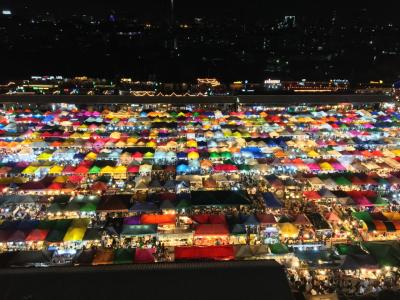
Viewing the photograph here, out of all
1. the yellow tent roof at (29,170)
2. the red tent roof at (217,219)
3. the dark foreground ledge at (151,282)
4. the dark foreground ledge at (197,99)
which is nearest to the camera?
the dark foreground ledge at (151,282)

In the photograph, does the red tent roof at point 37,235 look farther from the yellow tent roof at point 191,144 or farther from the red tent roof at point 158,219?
the yellow tent roof at point 191,144

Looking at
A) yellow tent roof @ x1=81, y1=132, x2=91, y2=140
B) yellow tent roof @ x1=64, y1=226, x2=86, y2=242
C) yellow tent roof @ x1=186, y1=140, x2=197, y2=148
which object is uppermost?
yellow tent roof @ x1=81, y1=132, x2=91, y2=140

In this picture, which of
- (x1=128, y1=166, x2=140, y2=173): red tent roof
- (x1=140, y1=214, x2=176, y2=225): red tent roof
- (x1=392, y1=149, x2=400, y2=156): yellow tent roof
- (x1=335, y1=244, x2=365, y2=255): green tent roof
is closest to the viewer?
(x1=335, y1=244, x2=365, y2=255): green tent roof

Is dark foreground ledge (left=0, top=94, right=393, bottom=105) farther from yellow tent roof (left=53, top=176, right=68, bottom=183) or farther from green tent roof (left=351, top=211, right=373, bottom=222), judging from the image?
green tent roof (left=351, top=211, right=373, bottom=222)

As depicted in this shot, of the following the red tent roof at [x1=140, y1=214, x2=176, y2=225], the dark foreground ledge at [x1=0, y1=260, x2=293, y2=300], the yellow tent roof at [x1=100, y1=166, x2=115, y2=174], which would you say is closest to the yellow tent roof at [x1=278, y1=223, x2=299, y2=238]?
the red tent roof at [x1=140, y1=214, x2=176, y2=225]

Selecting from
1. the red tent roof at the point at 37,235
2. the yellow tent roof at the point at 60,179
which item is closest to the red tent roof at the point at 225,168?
the yellow tent roof at the point at 60,179

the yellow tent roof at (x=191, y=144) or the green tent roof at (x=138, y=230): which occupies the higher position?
the yellow tent roof at (x=191, y=144)

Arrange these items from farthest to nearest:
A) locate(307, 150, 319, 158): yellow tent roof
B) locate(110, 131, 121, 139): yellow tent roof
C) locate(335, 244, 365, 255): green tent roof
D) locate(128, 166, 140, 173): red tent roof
Result: 1. locate(110, 131, 121, 139): yellow tent roof
2. locate(307, 150, 319, 158): yellow tent roof
3. locate(128, 166, 140, 173): red tent roof
4. locate(335, 244, 365, 255): green tent roof

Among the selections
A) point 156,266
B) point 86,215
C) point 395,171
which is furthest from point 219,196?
point 395,171

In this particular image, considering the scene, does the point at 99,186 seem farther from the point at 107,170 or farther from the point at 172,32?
the point at 172,32

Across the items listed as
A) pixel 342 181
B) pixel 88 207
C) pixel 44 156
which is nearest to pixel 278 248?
pixel 342 181
